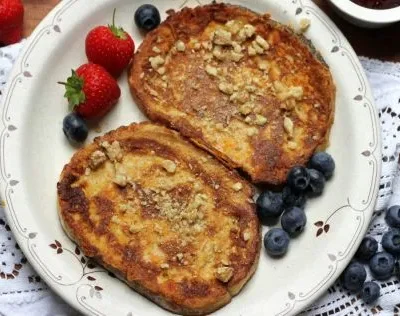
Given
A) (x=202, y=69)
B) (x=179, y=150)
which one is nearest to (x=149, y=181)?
(x=179, y=150)

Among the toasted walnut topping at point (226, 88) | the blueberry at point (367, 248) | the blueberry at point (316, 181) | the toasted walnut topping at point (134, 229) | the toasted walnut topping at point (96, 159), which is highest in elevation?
the toasted walnut topping at point (226, 88)

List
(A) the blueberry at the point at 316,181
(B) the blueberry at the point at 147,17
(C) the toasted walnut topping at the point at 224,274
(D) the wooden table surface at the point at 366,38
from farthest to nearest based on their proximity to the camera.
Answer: (D) the wooden table surface at the point at 366,38 → (B) the blueberry at the point at 147,17 → (A) the blueberry at the point at 316,181 → (C) the toasted walnut topping at the point at 224,274

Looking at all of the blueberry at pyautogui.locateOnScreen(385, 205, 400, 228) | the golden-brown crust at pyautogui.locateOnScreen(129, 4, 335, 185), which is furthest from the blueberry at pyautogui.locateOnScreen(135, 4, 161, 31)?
the blueberry at pyautogui.locateOnScreen(385, 205, 400, 228)

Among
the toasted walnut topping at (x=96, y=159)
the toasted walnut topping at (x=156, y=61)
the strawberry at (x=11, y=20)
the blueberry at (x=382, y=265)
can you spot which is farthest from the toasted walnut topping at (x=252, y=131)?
the strawberry at (x=11, y=20)

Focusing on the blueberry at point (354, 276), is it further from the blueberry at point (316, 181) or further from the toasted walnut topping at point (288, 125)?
the toasted walnut topping at point (288, 125)

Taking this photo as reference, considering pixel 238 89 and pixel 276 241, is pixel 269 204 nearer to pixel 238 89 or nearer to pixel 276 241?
pixel 276 241

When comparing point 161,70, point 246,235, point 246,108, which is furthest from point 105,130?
point 246,235

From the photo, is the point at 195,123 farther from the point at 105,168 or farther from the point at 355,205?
the point at 355,205
